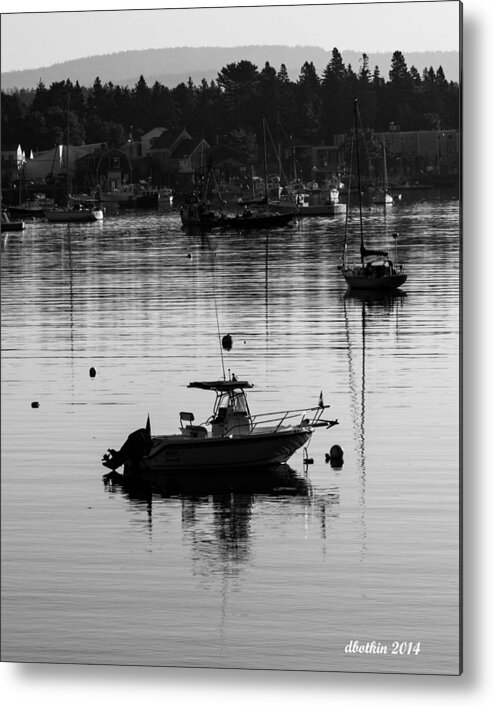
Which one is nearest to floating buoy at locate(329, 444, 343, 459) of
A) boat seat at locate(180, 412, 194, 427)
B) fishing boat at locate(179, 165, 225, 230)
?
boat seat at locate(180, 412, 194, 427)

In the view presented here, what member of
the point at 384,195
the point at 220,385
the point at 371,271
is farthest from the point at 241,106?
the point at 371,271

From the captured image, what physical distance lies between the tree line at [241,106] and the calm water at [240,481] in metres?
0.84

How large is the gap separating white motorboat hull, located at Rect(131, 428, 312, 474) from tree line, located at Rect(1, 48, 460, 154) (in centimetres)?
242

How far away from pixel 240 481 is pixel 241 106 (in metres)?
3.08

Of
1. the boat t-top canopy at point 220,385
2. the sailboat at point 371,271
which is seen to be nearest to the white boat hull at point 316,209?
the sailboat at point 371,271

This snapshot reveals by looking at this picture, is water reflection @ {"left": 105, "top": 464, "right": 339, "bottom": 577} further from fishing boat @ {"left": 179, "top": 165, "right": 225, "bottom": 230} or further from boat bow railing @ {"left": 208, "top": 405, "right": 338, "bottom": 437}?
fishing boat @ {"left": 179, "top": 165, "right": 225, "bottom": 230}

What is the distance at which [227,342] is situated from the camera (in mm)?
15383

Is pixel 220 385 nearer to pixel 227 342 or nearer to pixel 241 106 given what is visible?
pixel 227 342

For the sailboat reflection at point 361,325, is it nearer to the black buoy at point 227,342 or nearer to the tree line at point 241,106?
the black buoy at point 227,342

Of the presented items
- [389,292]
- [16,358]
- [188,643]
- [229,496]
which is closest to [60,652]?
[188,643]

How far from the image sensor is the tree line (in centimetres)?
1197

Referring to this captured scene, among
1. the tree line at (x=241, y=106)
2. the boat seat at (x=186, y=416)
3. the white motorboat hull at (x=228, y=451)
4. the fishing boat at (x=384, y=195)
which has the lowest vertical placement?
the white motorboat hull at (x=228, y=451)

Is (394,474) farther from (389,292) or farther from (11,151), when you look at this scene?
(389,292)

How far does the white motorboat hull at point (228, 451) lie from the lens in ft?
47.0
